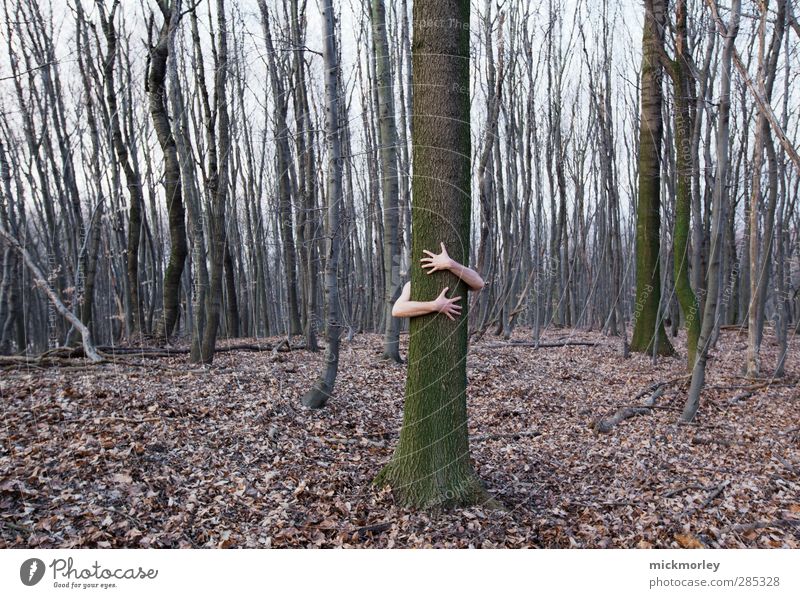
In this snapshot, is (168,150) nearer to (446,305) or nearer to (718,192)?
(446,305)

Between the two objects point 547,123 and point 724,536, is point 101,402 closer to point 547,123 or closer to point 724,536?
point 724,536

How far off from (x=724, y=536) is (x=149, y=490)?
3.22 meters

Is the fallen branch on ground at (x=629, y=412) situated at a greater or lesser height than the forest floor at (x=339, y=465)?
lesser

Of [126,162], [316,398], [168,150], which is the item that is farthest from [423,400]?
[126,162]

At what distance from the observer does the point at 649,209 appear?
8.16m

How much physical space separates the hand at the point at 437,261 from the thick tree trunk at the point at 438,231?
46 millimetres

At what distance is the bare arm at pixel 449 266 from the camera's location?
299 cm

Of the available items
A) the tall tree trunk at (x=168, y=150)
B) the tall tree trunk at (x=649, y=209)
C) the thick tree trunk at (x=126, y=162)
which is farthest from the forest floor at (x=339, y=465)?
the thick tree trunk at (x=126, y=162)

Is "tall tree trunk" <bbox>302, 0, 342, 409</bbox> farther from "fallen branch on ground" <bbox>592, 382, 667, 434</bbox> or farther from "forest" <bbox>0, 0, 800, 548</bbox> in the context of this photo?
"fallen branch on ground" <bbox>592, 382, 667, 434</bbox>

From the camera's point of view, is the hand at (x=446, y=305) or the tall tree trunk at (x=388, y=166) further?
the tall tree trunk at (x=388, y=166)

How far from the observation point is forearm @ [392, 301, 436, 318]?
3.00 m

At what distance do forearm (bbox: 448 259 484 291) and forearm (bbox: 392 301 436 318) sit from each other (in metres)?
0.22

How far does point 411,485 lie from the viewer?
3146mm

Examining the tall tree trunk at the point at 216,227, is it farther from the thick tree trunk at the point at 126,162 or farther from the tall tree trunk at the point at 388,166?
the thick tree trunk at the point at 126,162
